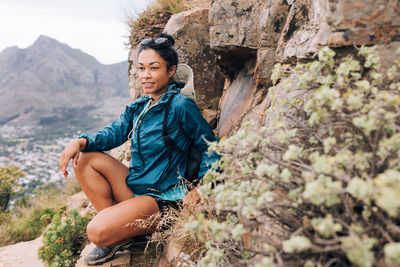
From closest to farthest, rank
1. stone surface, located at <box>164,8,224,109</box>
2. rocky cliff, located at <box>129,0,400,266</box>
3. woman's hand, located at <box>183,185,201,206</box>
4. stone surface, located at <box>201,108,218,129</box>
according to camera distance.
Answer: rocky cliff, located at <box>129,0,400,266</box> < woman's hand, located at <box>183,185,201,206</box> < stone surface, located at <box>201,108,218,129</box> < stone surface, located at <box>164,8,224,109</box>

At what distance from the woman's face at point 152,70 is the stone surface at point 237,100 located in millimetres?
978

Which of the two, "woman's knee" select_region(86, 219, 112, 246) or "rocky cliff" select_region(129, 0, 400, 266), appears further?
"woman's knee" select_region(86, 219, 112, 246)

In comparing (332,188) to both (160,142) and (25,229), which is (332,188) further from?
(25,229)

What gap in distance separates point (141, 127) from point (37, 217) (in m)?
3.98

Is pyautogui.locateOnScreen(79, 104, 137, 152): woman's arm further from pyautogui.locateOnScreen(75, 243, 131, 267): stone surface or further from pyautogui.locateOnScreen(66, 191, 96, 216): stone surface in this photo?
pyautogui.locateOnScreen(66, 191, 96, 216): stone surface

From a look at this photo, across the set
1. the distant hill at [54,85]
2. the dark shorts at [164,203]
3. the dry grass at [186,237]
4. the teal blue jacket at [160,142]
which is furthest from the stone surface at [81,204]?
the distant hill at [54,85]

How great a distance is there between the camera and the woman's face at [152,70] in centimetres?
268

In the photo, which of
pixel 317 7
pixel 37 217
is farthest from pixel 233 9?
pixel 37 217

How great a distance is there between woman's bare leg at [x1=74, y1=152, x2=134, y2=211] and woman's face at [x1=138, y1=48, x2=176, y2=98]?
0.87 metres

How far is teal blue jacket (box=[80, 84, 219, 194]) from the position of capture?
254 centimetres

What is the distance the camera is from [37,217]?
5.11 metres

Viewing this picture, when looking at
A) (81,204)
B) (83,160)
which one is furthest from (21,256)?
(83,160)

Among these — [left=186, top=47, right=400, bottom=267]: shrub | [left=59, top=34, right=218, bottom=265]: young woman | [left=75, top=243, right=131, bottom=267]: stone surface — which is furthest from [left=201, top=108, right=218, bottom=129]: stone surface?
[left=186, top=47, right=400, bottom=267]: shrub

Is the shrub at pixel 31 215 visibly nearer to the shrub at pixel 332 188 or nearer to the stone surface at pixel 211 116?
the stone surface at pixel 211 116
